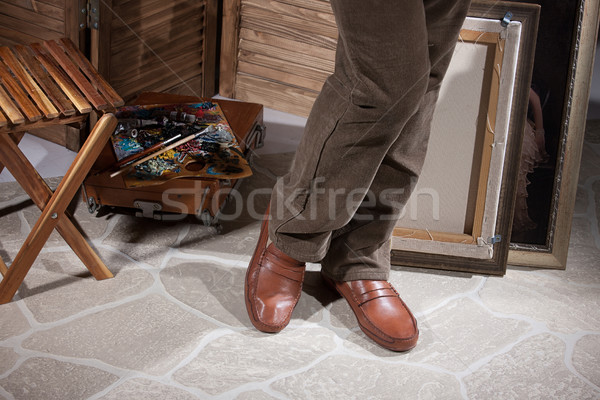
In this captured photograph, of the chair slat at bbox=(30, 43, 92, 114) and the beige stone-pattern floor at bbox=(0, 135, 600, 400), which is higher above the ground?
the chair slat at bbox=(30, 43, 92, 114)

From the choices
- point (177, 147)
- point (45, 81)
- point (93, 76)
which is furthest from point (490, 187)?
point (45, 81)

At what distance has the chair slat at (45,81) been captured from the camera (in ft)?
5.78

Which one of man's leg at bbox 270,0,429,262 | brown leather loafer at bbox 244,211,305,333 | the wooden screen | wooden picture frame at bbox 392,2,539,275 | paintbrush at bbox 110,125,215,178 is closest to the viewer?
man's leg at bbox 270,0,429,262

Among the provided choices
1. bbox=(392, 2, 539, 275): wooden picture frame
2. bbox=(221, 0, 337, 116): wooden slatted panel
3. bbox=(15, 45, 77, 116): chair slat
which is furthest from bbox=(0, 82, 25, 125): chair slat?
bbox=(221, 0, 337, 116): wooden slatted panel

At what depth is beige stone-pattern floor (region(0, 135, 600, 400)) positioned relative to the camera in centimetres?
164

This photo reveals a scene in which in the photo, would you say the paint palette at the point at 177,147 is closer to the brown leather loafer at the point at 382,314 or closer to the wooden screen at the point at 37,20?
the wooden screen at the point at 37,20

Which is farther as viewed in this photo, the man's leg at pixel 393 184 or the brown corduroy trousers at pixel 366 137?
the man's leg at pixel 393 184

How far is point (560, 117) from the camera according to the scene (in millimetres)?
2088

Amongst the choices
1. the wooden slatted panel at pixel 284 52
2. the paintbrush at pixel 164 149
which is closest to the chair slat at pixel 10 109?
the paintbrush at pixel 164 149

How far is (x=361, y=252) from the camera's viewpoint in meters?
1.87

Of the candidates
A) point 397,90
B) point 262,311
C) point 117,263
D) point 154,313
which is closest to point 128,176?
point 117,263

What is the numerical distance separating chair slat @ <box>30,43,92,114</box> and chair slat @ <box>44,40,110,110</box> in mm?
13

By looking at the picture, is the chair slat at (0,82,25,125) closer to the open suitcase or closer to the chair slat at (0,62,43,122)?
the chair slat at (0,62,43,122)

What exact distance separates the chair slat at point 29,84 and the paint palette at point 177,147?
0.45m
